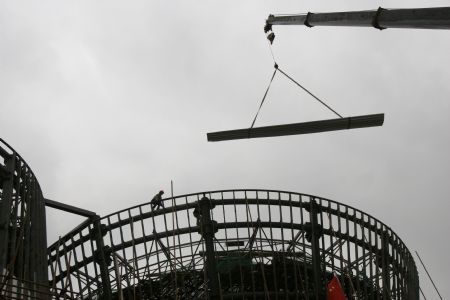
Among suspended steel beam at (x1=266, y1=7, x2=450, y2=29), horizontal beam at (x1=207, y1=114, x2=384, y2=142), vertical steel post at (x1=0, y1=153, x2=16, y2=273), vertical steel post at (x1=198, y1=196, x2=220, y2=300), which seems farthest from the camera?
vertical steel post at (x1=198, y1=196, x2=220, y2=300)

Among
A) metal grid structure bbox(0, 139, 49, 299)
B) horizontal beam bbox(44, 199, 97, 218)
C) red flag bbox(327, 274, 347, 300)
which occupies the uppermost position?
horizontal beam bbox(44, 199, 97, 218)

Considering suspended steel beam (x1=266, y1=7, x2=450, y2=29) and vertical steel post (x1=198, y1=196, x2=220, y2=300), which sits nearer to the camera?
suspended steel beam (x1=266, y1=7, x2=450, y2=29)

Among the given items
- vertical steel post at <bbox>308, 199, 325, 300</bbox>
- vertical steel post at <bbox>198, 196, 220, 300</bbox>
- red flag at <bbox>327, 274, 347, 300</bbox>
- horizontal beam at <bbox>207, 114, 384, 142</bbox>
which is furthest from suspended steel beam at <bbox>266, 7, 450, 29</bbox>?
vertical steel post at <bbox>308, 199, 325, 300</bbox>

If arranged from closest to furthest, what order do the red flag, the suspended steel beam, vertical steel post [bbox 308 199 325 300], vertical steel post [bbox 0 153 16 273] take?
the suspended steel beam < vertical steel post [bbox 0 153 16 273] < the red flag < vertical steel post [bbox 308 199 325 300]

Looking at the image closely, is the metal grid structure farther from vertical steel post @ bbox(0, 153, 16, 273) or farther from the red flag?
the red flag

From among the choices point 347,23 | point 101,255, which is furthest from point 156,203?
point 347,23

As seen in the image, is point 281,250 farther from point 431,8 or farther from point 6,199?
point 431,8

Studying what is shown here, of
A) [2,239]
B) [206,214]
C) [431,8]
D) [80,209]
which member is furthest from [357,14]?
[80,209]

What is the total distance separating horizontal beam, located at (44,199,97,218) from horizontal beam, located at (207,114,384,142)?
10.2 m

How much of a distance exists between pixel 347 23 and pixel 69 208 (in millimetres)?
17154

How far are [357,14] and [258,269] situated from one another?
55.4 feet

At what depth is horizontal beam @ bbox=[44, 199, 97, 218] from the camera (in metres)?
34.8

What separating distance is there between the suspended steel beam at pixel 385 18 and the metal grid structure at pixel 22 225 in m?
11.1

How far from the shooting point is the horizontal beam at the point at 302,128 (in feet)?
81.5
